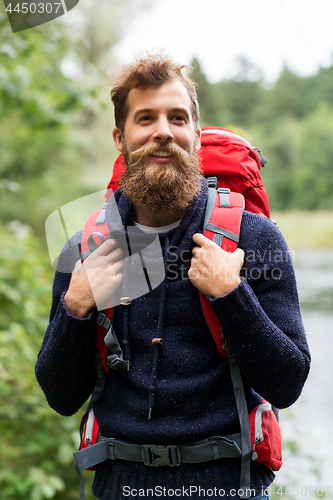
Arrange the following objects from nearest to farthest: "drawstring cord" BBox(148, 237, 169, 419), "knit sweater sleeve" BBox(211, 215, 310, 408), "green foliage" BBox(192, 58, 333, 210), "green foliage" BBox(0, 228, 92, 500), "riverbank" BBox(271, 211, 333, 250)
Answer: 1. "knit sweater sleeve" BBox(211, 215, 310, 408)
2. "drawstring cord" BBox(148, 237, 169, 419)
3. "green foliage" BBox(0, 228, 92, 500)
4. "riverbank" BBox(271, 211, 333, 250)
5. "green foliage" BBox(192, 58, 333, 210)

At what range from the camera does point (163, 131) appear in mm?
1545

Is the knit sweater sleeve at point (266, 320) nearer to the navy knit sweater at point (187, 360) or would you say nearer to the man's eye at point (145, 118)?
the navy knit sweater at point (187, 360)

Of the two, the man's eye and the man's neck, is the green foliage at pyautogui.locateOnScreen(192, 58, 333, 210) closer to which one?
the man's eye

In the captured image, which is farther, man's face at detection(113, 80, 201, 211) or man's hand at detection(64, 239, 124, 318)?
man's face at detection(113, 80, 201, 211)

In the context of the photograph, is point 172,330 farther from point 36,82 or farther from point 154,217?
point 36,82

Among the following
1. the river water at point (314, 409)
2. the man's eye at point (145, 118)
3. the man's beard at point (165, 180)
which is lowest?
the river water at point (314, 409)

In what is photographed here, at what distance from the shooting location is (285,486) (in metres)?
2.95

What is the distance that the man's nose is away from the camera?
154 centimetres

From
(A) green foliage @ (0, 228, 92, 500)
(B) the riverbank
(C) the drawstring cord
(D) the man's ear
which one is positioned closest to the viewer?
(C) the drawstring cord

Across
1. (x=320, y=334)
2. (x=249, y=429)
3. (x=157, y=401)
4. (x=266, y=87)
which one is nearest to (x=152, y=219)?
(x=157, y=401)

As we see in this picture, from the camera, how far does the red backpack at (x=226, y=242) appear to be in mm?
1382

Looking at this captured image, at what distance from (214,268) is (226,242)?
0.14 m

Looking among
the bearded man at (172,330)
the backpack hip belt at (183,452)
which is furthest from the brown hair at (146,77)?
the backpack hip belt at (183,452)

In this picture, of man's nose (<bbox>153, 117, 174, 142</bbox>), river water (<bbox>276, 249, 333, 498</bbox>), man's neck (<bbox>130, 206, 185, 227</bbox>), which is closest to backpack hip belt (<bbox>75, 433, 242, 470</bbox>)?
man's neck (<bbox>130, 206, 185, 227</bbox>)
